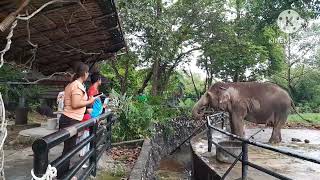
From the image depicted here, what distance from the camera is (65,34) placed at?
20.8ft

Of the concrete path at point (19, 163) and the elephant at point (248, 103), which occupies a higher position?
the elephant at point (248, 103)

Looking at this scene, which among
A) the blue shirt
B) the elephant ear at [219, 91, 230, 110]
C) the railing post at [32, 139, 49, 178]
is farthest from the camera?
the elephant ear at [219, 91, 230, 110]

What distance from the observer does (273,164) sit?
8734 millimetres

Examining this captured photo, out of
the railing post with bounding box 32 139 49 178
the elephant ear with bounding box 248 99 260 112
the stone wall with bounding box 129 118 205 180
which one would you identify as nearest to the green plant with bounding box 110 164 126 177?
the stone wall with bounding box 129 118 205 180

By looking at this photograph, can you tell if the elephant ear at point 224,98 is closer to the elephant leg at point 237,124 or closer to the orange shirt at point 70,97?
the elephant leg at point 237,124

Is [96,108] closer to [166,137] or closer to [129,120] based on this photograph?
[129,120]

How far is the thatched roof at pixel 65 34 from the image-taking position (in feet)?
16.4

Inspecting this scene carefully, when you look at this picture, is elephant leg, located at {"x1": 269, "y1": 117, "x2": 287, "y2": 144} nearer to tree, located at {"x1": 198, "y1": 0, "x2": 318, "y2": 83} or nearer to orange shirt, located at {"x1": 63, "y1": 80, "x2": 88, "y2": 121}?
tree, located at {"x1": 198, "y1": 0, "x2": 318, "y2": 83}

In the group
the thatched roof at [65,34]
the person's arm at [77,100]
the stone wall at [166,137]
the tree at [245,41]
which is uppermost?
the tree at [245,41]

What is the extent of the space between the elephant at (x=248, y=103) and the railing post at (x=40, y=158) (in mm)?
9921

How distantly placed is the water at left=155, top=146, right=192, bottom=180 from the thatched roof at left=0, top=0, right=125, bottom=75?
3.85m

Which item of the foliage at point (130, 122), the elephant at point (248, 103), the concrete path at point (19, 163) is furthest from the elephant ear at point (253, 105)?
the concrete path at point (19, 163)

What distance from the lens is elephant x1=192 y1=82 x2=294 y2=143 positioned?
1240cm

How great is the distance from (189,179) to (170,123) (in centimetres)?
418
